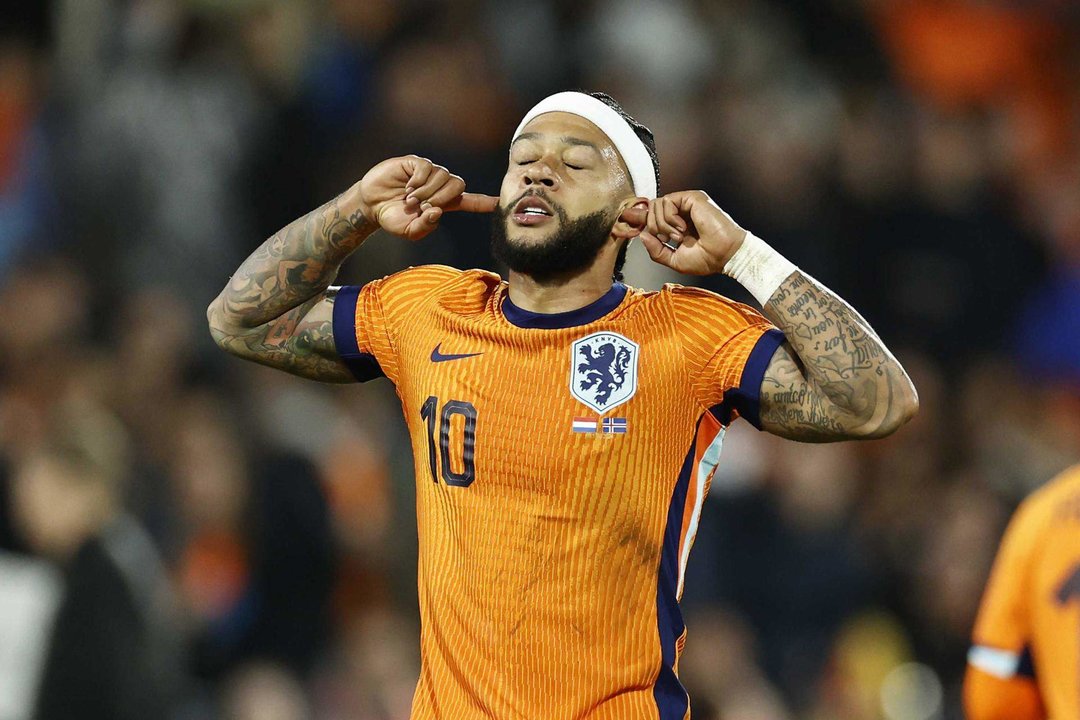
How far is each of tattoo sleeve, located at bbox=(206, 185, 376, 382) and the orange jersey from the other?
429mm

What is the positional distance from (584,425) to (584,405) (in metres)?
0.05

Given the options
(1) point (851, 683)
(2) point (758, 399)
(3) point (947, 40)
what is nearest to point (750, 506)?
(1) point (851, 683)

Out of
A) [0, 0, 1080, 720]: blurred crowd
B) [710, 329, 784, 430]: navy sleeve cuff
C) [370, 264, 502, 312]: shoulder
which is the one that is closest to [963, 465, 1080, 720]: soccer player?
[710, 329, 784, 430]: navy sleeve cuff

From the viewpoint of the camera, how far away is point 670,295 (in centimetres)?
429

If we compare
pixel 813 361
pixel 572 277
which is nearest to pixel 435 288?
pixel 572 277

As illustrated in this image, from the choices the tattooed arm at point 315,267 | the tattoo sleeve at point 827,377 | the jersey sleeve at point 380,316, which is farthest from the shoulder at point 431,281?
the tattoo sleeve at point 827,377

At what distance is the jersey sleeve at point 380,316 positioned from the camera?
4465 millimetres

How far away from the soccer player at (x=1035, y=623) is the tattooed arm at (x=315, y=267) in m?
1.59

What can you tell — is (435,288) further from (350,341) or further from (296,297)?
(296,297)

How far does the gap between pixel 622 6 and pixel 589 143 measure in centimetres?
698

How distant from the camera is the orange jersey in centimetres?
406

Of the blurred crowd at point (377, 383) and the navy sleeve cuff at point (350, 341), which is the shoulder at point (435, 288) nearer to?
the navy sleeve cuff at point (350, 341)

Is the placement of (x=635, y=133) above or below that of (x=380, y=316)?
above

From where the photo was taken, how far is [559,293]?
4355 mm
